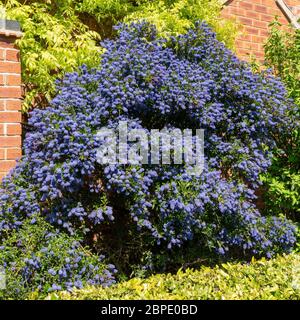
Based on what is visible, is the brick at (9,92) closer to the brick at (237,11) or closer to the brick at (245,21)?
the brick at (237,11)

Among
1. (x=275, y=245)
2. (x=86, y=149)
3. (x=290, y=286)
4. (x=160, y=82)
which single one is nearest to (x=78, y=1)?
(x=160, y=82)

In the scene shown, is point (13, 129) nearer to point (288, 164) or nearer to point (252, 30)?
point (288, 164)

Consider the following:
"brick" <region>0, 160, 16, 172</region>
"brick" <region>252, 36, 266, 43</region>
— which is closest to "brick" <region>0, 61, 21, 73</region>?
"brick" <region>0, 160, 16, 172</region>

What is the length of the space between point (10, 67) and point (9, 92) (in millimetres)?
193

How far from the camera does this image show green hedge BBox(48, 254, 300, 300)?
3010 mm

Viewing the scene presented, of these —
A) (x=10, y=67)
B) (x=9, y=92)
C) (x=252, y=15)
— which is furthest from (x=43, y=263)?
(x=252, y=15)

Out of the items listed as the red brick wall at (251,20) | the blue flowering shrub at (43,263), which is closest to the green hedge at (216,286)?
the blue flowering shrub at (43,263)

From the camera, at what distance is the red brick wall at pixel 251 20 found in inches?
233

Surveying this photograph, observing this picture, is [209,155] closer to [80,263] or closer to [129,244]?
[129,244]

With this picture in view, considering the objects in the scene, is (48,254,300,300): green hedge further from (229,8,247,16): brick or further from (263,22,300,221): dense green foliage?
(229,8,247,16): brick

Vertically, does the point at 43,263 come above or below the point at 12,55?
below

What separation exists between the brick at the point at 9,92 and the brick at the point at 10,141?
0.33m

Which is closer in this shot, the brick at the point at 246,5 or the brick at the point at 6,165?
the brick at the point at 6,165

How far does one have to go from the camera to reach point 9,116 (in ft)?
12.7
